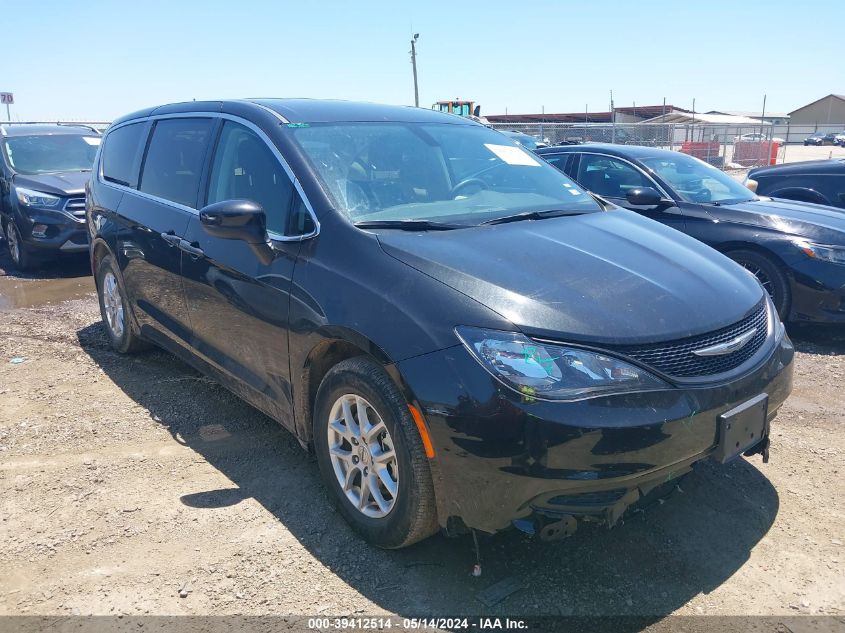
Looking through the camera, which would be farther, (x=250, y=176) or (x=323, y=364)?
(x=250, y=176)

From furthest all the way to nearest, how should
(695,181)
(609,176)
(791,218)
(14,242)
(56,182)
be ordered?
(14,242) → (56,182) → (609,176) → (695,181) → (791,218)

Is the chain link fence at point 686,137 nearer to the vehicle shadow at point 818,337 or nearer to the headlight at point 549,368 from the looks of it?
the vehicle shadow at point 818,337

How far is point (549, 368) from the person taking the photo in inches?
93.0

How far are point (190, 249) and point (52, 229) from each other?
5823mm

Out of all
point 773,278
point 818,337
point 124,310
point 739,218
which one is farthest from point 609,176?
point 124,310

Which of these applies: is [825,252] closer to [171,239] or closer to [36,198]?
[171,239]

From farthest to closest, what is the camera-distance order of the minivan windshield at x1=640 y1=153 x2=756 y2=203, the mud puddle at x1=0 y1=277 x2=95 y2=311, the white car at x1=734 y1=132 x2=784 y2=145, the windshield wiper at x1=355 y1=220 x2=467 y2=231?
the white car at x1=734 y1=132 x2=784 y2=145 → the mud puddle at x1=0 y1=277 x2=95 y2=311 → the minivan windshield at x1=640 y1=153 x2=756 y2=203 → the windshield wiper at x1=355 y1=220 x2=467 y2=231

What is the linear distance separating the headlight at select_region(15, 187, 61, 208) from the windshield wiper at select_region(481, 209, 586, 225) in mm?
7347

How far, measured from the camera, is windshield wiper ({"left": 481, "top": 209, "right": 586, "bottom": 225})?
10.9 feet

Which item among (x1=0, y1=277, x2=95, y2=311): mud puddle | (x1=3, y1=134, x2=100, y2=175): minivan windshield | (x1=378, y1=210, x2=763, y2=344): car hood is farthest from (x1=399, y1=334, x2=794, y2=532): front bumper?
(x1=3, y1=134, x2=100, y2=175): minivan windshield

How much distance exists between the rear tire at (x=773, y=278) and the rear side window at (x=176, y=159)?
13.9 feet

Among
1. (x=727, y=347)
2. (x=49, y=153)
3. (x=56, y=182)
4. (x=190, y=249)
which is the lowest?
(x=727, y=347)

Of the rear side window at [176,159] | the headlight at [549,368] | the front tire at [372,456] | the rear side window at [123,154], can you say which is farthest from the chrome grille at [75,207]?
the headlight at [549,368]

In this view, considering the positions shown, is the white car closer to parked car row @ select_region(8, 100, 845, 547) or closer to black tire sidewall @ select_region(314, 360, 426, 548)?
parked car row @ select_region(8, 100, 845, 547)
